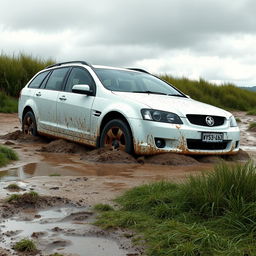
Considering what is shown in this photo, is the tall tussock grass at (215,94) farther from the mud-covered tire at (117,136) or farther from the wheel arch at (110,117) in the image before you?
the mud-covered tire at (117,136)

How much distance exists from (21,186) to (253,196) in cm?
214

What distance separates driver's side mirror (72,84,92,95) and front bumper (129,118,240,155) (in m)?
1.04

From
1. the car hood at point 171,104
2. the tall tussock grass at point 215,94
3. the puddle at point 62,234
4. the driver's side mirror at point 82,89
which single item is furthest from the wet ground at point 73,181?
the tall tussock grass at point 215,94

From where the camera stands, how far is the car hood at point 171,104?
6.26 m

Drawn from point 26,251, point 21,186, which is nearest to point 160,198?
point 26,251

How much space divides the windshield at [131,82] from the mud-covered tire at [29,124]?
1.70 m

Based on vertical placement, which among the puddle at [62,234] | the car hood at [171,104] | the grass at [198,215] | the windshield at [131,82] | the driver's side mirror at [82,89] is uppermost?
the windshield at [131,82]

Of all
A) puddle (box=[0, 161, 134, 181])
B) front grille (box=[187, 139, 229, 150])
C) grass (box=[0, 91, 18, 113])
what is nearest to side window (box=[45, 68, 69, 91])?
puddle (box=[0, 161, 134, 181])

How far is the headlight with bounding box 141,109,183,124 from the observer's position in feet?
20.0

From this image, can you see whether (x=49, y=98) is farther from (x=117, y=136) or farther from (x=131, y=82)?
(x=117, y=136)

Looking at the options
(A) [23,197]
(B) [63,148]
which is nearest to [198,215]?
(A) [23,197]

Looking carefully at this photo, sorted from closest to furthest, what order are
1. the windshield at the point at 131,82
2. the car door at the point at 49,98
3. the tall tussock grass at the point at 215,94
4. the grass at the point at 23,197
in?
the grass at the point at 23,197, the windshield at the point at 131,82, the car door at the point at 49,98, the tall tussock grass at the point at 215,94

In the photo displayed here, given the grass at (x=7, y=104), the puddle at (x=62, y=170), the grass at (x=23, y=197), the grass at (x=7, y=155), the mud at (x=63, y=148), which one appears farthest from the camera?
the grass at (x=7, y=104)

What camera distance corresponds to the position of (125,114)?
20.3 ft
